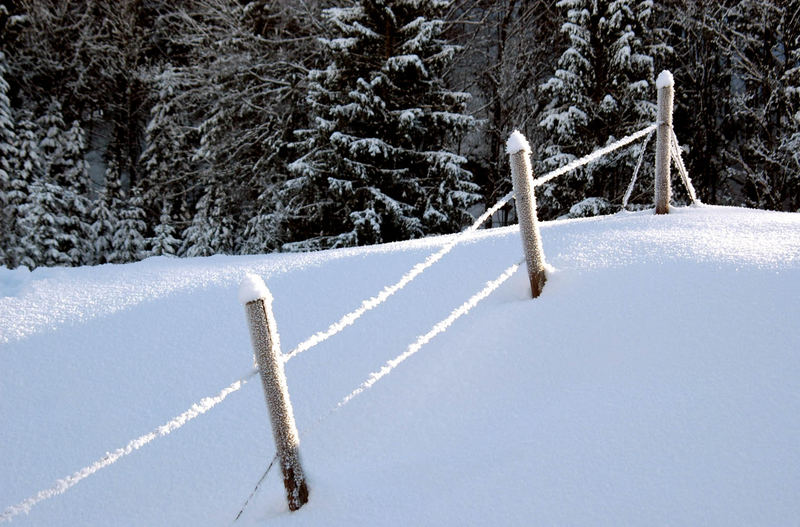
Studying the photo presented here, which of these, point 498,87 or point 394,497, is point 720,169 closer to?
point 498,87

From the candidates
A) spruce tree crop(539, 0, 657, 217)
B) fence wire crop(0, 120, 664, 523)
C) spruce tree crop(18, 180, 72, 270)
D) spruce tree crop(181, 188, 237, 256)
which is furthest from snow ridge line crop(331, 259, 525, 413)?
spruce tree crop(18, 180, 72, 270)

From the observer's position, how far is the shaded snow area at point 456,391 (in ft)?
8.59

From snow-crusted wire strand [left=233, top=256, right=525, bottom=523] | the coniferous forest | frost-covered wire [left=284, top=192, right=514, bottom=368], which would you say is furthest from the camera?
the coniferous forest

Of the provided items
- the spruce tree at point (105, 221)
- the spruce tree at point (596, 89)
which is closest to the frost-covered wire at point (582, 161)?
the spruce tree at point (596, 89)

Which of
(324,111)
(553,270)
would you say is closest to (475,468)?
(553,270)

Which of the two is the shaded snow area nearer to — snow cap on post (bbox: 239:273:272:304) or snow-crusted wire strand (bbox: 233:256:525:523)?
snow-crusted wire strand (bbox: 233:256:525:523)

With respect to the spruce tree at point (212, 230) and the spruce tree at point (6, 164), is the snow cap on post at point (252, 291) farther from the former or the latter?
the spruce tree at point (6, 164)

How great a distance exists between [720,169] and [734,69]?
2995 millimetres

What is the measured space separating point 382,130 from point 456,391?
11.6 meters

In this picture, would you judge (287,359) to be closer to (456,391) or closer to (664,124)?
(456,391)

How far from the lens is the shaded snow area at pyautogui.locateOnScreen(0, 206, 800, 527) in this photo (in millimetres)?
2619

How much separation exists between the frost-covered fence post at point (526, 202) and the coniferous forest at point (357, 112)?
9514mm

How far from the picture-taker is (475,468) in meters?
2.86

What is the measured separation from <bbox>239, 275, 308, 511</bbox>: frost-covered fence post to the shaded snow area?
0.13 m
